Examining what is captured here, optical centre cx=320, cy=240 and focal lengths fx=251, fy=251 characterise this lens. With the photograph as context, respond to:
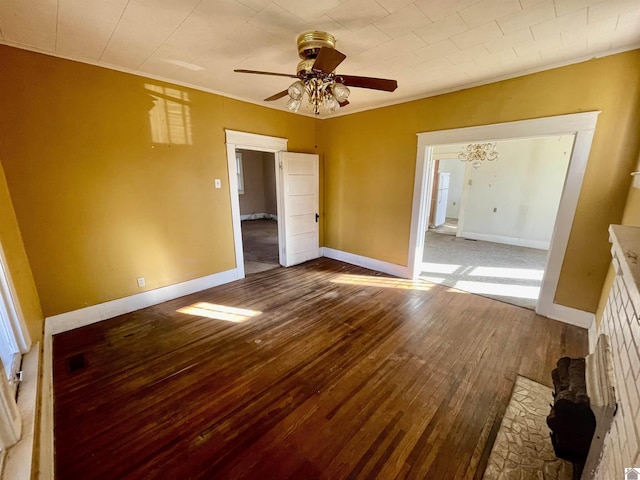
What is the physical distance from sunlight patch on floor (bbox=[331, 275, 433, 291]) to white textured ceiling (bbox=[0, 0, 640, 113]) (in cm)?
265

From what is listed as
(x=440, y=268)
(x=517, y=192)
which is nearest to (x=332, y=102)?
(x=440, y=268)

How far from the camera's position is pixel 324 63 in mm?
1593

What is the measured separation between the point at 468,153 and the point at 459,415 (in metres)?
5.74

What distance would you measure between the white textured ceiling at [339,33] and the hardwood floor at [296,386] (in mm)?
2607

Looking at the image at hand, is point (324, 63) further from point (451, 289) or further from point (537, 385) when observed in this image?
point (451, 289)

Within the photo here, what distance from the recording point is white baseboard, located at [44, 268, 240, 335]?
8.41 ft

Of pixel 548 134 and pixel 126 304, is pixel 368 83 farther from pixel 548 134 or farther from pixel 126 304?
pixel 126 304

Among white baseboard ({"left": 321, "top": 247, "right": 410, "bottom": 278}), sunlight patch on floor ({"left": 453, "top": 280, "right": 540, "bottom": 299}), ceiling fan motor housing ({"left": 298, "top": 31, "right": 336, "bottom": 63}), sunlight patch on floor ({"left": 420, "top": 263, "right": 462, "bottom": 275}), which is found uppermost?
ceiling fan motor housing ({"left": 298, "top": 31, "right": 336, "bottom": 63})

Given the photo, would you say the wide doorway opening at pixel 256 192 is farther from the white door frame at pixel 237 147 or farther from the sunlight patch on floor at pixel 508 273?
the sunlight patch on floor at pixel 508 273

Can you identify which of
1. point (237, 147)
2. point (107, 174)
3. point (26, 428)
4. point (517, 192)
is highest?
point (237, 147)

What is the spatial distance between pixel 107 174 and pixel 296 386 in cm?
283

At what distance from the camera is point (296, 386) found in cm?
192

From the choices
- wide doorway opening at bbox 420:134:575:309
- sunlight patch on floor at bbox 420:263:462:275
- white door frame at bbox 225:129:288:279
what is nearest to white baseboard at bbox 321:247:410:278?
wide doorway opening at bbox 420:134:575:309

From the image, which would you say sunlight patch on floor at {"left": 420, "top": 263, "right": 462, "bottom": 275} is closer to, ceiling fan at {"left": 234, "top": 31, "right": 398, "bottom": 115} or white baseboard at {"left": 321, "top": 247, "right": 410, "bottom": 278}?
white baseboard at {"left": 321, "top": 247, "right": 410, "bottom": 278}
